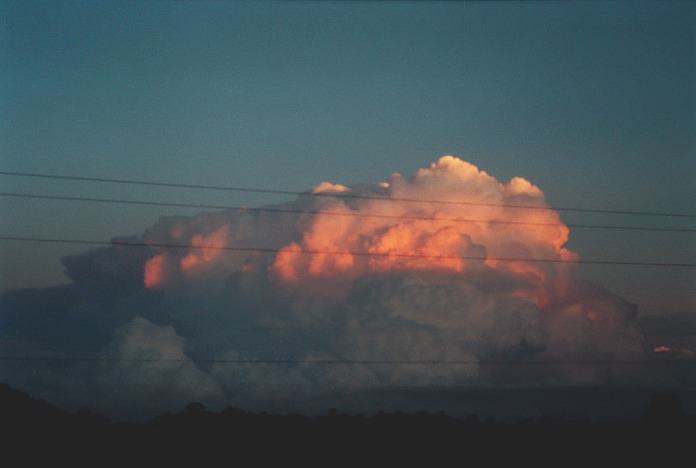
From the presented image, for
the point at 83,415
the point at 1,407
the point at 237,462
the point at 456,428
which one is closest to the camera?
the point at 237,462

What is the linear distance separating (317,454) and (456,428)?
57460mm

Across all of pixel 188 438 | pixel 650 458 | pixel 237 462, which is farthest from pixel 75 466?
pixel 650 458

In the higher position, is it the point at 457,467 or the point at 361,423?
the point at 361,423

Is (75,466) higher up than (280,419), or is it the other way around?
(280,419)

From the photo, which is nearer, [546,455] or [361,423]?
[546,455]

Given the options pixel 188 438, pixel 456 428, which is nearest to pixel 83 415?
pixel 188 438

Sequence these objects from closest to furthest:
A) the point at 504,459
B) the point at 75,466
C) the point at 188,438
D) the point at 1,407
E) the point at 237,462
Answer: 1. the point at 75,466
2. the point at 237,462
3. the point at 504,459
4. the point at 188,438
5. the point at 1,407

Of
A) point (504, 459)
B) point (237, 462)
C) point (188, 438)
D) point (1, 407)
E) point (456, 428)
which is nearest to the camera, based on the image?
point (237, 462)

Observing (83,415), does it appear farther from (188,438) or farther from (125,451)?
(125,451)

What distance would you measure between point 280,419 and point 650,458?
84824 millimetres

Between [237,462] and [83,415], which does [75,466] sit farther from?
[83,415]

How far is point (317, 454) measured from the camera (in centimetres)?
12862

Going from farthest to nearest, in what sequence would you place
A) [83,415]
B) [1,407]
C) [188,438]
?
[83,415] → [1,407] → [188,438]

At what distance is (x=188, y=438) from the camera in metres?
139
